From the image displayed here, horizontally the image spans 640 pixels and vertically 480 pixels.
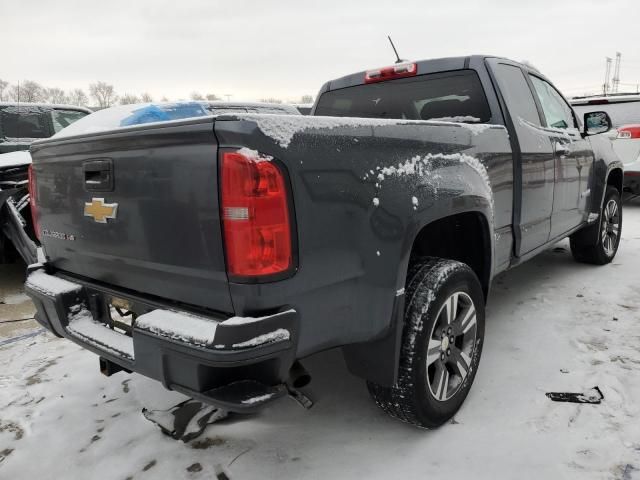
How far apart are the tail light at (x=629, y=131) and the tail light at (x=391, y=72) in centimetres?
614

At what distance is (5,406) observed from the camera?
8.90 feet

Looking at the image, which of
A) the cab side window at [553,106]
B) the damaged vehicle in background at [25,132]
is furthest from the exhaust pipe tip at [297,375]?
the cab side window at [553,106]

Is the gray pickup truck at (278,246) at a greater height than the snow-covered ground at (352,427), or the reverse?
the gray pickup truck at (278,246)

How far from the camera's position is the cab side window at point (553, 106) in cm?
360

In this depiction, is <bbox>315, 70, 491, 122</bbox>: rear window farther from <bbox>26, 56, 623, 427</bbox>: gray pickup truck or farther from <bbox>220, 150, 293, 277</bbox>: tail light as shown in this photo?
<bbox>220, 150, 293, 277</bbox>: tail light

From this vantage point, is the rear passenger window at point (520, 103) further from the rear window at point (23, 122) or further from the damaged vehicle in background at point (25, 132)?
the rear window at point (23, 122)

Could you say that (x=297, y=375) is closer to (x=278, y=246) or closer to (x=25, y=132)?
(x=278, y=246)

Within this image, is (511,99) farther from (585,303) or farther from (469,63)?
(585,303)

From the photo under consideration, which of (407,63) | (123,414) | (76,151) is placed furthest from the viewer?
(407,63)

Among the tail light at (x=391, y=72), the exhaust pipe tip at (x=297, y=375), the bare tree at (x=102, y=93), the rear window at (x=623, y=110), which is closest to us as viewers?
the exhaust pipe tip at (x=297, y=375)

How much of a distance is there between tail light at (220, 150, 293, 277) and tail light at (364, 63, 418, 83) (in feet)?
6.84

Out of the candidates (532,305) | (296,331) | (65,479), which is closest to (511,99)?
(532,305)

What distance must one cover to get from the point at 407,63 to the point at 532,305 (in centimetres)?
214

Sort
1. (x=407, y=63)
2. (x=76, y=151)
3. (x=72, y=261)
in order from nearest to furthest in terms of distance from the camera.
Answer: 1. (x=76, y=151)
2. (x=72, y=261)
3. (x=407, y=63)
